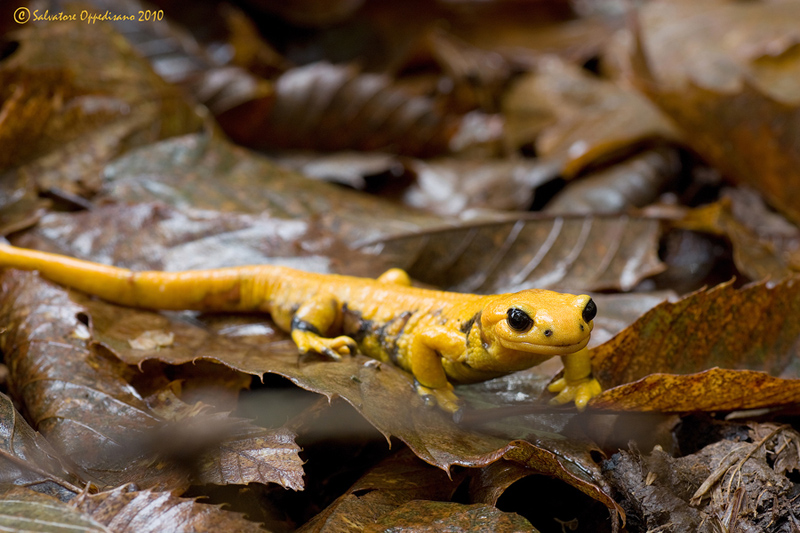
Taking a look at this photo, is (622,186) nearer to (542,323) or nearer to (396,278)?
(396,278)

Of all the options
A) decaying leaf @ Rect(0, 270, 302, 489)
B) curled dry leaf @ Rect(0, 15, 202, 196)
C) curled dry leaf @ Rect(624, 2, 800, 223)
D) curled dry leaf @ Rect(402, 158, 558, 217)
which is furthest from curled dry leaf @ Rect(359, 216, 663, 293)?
curled dry leaf @ Rect(0, 15, 202, 196)

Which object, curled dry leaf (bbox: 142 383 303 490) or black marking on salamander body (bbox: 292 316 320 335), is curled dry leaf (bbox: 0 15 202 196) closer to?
black marking on salamander body (bbox: 292 316 320 335)

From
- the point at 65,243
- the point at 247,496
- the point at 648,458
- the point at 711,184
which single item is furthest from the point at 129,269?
the point at 711,184

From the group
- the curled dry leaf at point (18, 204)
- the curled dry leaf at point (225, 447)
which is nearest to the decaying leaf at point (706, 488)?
the curled dry leaf at point (225, 447)

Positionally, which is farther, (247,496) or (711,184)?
(711,184)

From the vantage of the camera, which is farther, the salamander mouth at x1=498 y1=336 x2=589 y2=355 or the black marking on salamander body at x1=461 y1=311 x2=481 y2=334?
the black marking on salamander body at x1=461 y1=311 x2=481 y2=334

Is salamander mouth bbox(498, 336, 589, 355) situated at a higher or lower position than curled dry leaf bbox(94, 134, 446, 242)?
higher

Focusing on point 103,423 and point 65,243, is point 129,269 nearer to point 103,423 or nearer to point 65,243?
point 65,243
